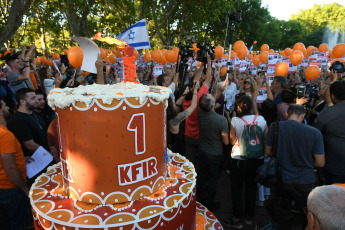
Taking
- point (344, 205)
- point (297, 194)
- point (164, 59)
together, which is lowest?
point (297, 194)

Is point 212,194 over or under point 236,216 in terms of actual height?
over

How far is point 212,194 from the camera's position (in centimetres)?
403

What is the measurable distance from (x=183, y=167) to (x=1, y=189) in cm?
214

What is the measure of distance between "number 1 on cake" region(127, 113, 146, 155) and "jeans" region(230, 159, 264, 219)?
1.96 m

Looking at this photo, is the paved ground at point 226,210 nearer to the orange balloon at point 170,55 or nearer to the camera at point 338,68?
the camera at point 338,68

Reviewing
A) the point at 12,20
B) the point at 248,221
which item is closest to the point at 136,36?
the point at 248,221

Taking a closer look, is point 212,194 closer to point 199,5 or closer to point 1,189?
point 1,189

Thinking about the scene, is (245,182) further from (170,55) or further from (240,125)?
(170,55)

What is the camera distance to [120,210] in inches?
80.6

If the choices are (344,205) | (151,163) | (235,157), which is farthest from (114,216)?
(235,157)

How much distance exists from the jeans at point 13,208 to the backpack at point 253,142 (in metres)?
2.98

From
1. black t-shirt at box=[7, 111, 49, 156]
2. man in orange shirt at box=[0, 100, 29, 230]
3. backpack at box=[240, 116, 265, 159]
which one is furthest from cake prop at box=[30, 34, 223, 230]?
backpack at box=[240, 116, 265, 159]

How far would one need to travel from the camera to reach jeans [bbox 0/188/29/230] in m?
2.88

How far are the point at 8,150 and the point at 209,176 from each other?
284cm
